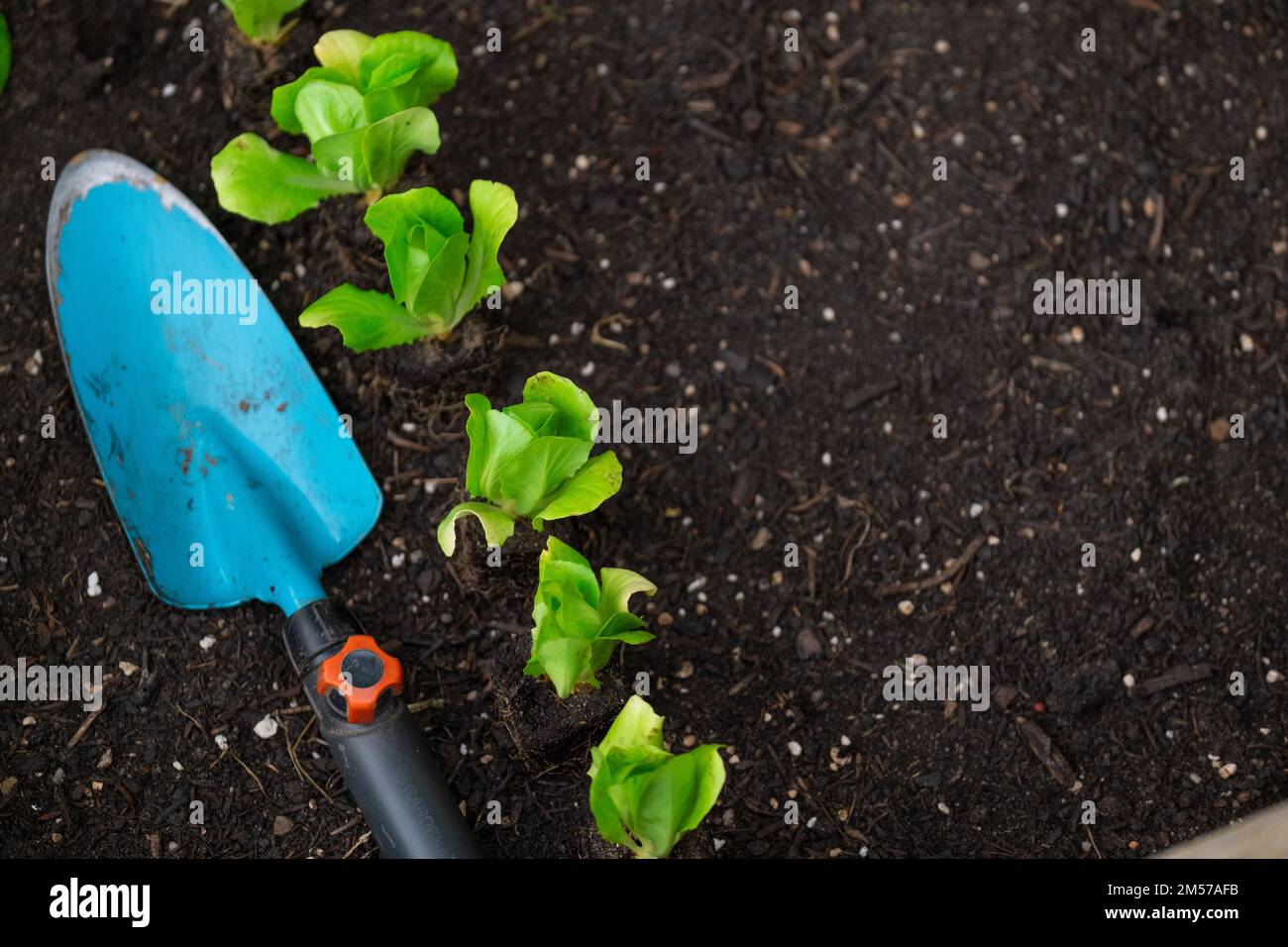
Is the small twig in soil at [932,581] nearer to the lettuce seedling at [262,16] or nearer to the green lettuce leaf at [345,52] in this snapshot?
the green lettuce leaf at [345,52]

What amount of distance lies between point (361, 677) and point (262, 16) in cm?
100

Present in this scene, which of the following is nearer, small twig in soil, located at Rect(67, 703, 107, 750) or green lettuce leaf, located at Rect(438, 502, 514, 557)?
green lettuce leaf, located at Rect(438, 502, 514, 557)

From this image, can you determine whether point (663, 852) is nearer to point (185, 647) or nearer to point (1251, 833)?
point (1251, 833)

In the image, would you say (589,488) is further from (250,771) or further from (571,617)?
(250,771)

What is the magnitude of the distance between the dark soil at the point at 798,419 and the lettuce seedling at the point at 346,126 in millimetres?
97

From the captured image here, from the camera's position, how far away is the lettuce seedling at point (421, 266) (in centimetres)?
158

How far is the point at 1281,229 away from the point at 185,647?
173 cm

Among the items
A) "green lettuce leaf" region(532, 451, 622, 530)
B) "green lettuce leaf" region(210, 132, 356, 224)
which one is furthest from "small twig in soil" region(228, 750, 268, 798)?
"green lettuce leaf" region(210, 132, 356, 224)

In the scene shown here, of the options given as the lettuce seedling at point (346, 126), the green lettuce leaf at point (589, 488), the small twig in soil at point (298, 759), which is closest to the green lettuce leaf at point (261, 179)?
the lettuce seedling at point (346, 126)

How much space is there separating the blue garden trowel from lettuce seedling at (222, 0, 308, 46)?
0.26 meters

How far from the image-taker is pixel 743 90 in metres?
2.05

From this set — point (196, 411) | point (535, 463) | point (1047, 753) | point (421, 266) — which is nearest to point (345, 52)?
point (421, 266)

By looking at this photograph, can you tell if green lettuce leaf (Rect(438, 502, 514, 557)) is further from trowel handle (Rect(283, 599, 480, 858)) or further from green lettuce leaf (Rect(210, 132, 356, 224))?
green lettuce leaf (Rect(210, 132, 356, 224))

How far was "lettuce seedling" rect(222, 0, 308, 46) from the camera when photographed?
6.06 feet
